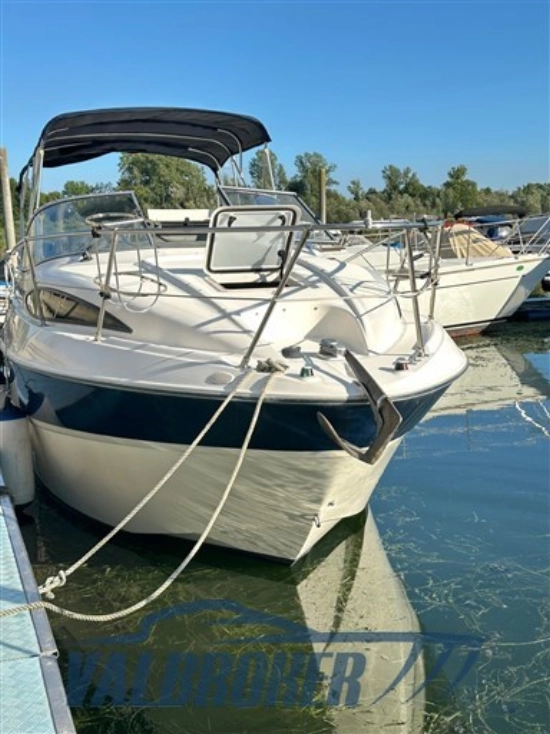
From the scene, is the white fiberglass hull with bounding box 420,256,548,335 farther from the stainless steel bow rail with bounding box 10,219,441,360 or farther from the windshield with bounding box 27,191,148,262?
the stainless steel bow rail with bounding box 10,219,441,360

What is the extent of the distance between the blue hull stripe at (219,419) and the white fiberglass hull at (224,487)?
7cm

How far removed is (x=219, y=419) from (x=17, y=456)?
6.19ft

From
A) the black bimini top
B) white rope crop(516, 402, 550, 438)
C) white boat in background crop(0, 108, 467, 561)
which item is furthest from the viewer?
white rope crop(516, 402, 550, 438)

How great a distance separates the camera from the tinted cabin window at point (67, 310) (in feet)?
13.7

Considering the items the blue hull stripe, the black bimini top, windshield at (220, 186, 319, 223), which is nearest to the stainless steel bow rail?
the blue hull stripe

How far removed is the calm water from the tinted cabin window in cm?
136

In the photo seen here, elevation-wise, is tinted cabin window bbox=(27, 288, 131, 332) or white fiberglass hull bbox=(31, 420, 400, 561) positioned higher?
tinted cabin window bbox=(27, 288, 131, 332)

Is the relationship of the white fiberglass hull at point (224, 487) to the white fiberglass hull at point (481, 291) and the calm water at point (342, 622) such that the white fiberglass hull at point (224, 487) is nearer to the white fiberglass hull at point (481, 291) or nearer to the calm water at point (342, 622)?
the calm water at point (342, 622)

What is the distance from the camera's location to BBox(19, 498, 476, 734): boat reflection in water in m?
3.06

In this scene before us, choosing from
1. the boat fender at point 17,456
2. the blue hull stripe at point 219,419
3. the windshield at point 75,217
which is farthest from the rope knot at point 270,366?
the windshield at point 75,217

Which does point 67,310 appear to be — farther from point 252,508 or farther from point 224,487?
point 252,508

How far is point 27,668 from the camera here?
2479 millimetres

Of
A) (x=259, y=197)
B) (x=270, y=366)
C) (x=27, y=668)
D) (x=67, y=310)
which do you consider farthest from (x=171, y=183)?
(x=27, y=668)

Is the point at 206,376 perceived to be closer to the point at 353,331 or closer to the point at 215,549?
the point at 353,331
